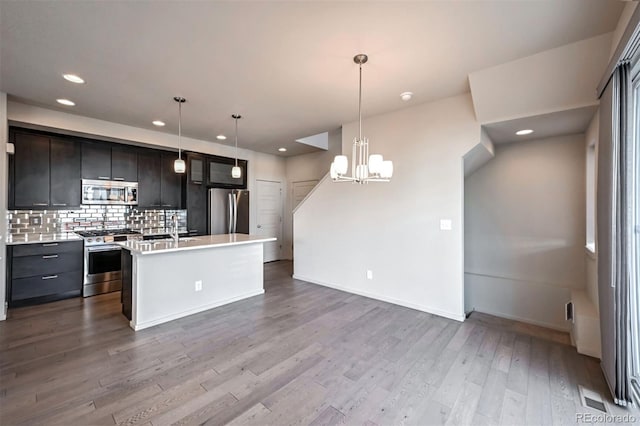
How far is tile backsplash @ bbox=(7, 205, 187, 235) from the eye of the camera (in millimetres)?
4078

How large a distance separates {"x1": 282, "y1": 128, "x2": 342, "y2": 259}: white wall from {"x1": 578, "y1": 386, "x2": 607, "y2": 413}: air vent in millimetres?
5261

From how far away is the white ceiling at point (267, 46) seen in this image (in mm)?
1920

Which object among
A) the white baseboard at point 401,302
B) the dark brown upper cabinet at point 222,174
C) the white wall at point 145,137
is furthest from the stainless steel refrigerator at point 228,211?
the white baseboard at point 401,302

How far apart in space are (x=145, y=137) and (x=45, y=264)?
240 centimetres

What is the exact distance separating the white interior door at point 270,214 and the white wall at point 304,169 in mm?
217

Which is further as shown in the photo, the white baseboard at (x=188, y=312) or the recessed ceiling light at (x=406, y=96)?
the recessed ceiling light at (x=406, y=96)

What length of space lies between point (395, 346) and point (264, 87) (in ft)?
10.4

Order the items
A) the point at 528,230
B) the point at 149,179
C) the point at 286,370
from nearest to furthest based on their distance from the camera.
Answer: the point at 286,370, the point at 528,230, the point at 149,179

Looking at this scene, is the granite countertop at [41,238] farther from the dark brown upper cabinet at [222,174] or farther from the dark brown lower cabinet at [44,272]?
the dark brown upper cabinet at [222,174]

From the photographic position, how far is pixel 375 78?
290 centimetres

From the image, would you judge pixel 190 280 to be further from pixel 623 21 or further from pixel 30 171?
pixel 623 21

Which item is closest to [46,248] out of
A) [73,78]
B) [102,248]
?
[102,248]

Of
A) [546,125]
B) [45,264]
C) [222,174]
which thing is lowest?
[45,264]

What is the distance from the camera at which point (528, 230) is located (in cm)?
389
